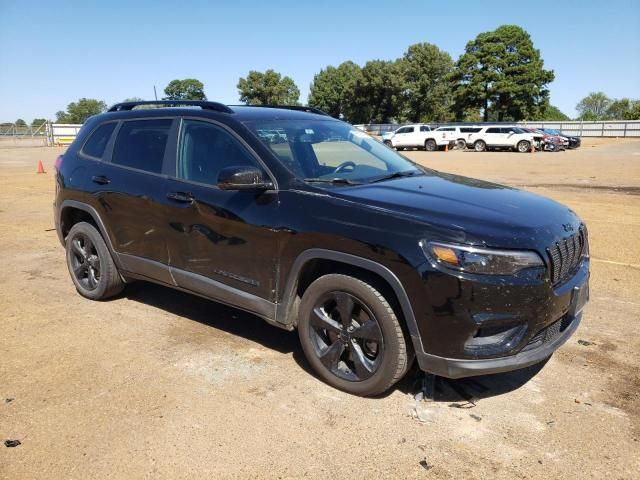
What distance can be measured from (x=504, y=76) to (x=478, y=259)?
67397 millimetres

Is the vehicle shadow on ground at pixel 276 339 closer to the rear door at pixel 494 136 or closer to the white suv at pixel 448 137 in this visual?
the white suv at pixel 448 137

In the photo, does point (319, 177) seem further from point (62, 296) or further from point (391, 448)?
point (62, 296)

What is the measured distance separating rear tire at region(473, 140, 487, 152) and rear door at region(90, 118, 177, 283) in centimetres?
3324

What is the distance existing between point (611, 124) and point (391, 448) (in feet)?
194

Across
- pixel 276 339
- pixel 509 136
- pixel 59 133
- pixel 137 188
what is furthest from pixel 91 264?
pixel 59 133

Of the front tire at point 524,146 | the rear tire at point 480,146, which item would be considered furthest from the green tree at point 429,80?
the front tire at point 524,146

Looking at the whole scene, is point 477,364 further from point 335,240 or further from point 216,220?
point 216,220

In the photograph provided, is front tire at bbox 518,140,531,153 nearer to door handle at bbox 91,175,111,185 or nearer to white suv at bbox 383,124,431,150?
white suv at bbox 383,124,431,150

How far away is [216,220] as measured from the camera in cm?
387

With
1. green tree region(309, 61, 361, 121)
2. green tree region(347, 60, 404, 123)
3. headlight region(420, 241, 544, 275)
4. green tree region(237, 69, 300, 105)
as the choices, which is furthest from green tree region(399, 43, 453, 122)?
headlight region(420, 241, 544, 275)

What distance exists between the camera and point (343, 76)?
88.8m

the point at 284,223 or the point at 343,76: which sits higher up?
the point at 343,76

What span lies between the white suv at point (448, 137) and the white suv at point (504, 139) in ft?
2.51

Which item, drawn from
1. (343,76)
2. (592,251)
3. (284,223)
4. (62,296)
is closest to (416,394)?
(284,223)
